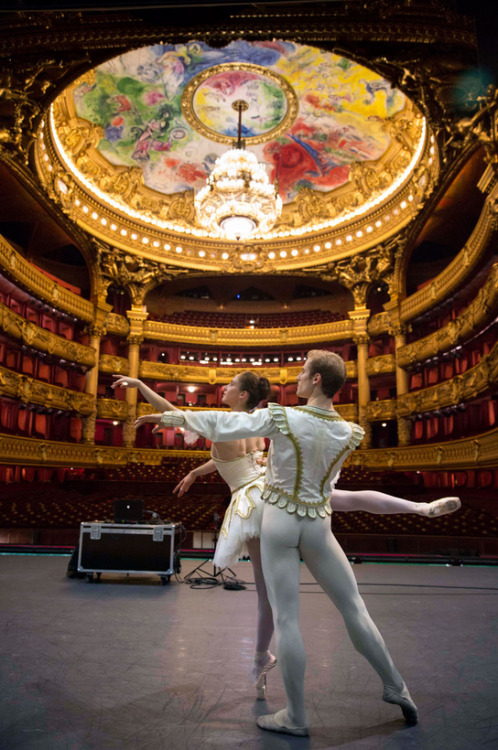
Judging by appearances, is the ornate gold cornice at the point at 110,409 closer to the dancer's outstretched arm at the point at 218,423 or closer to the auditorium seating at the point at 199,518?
the auditorium seating at the point at 199,518

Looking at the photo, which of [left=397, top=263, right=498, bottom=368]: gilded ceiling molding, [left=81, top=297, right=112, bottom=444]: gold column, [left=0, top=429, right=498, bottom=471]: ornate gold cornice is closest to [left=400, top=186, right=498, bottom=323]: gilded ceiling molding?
[left=397, top=263, right=498, bottom=368]: gilded ceiling molding

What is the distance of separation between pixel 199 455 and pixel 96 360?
271 inches

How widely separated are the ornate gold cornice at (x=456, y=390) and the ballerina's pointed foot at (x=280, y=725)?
14061 mm

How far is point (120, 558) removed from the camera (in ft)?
23.4

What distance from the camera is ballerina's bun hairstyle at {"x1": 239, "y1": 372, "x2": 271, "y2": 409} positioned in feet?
10.0

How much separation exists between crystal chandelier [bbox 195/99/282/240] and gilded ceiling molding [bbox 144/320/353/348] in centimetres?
949

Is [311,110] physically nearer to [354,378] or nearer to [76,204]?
[76,204]

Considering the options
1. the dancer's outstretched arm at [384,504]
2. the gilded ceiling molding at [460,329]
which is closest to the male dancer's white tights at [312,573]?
the dancer's outstretched arm at [384,504]

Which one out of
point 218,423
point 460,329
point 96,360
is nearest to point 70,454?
point 96,360

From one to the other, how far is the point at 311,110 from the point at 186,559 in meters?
18.7

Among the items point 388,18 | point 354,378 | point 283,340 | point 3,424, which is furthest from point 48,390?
point 388,18

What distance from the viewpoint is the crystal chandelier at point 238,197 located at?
18.5 m

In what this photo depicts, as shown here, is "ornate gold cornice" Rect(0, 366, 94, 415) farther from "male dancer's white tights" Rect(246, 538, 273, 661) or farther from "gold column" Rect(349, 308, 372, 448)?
"male dancer's white tights" Rect(246, 538, 273, 661)

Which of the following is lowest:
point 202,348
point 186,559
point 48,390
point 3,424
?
point 186,559
